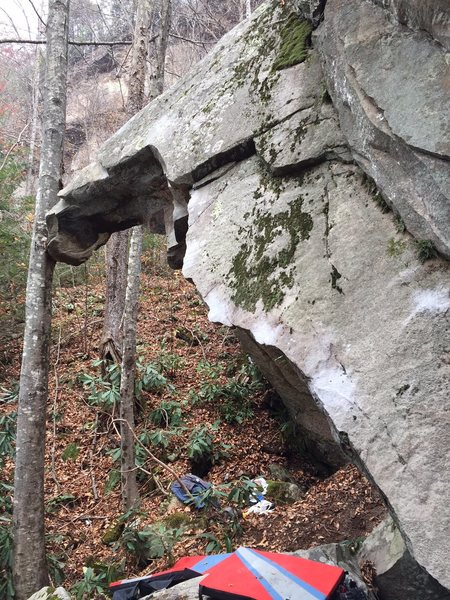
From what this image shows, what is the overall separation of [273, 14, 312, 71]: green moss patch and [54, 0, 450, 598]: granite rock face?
0.01 metres

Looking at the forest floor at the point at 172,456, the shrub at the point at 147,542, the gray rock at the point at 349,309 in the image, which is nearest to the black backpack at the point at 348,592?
the gray rock at the point at 349,309

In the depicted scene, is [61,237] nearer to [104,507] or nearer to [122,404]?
[122,404]

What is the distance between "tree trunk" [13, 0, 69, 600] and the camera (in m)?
4.78

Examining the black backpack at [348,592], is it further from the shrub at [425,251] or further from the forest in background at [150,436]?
the shrub at [425,251]

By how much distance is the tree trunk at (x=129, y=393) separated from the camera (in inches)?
237

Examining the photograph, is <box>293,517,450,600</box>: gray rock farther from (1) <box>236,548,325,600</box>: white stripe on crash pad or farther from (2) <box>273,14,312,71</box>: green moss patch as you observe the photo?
(2) <box>273,14,312,71</box>: green moss patch

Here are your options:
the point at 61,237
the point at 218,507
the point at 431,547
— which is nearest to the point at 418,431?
the point at 431,547

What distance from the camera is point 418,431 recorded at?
2.15 metres

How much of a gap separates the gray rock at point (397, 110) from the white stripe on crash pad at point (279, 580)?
2178mm

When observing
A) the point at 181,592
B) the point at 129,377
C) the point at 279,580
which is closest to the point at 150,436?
the point at 129,377

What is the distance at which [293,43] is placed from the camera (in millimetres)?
3602

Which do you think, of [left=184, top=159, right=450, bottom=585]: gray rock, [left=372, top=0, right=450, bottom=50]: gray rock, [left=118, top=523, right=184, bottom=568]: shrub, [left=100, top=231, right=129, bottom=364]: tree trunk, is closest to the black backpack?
[left=184, top=159, right=450, bottom=585]: gray rock

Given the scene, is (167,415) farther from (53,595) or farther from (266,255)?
(266,255)

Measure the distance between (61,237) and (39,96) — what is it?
16298 mm
